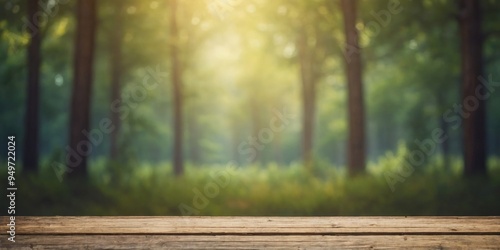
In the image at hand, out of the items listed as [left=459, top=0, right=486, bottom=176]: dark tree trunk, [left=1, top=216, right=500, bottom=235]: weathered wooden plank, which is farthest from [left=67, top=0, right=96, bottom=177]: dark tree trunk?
[left=459, top=0, right=486, bottom=176]: dark tree trunk

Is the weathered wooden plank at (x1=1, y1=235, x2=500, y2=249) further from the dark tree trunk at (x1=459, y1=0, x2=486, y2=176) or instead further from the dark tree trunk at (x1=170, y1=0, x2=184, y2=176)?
the dark tree trunk at (x1=170, y1=0, x2=184, y2=176)

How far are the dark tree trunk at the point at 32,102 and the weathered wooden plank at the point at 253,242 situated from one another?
475 inches

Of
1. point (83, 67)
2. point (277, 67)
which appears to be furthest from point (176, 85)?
point (83, 67)

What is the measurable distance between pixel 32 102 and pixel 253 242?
555 inches

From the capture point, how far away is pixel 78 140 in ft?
41.3

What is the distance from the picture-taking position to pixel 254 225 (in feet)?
16.6

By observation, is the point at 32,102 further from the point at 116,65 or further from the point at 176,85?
the point at 116,65

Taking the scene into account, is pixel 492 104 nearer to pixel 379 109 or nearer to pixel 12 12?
pixel 379 109

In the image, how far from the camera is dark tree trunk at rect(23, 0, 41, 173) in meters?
15.8

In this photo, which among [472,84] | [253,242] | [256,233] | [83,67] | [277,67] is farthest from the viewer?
[277,67]

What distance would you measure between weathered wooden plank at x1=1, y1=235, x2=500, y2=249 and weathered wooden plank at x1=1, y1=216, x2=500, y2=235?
113 mm

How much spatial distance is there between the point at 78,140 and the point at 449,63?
1441 cm

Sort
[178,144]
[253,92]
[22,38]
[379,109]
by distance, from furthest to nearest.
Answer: [253,92], [379,109], [178,144], [22,38]

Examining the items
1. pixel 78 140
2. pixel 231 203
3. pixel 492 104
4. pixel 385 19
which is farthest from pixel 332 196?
pixel 492 104
